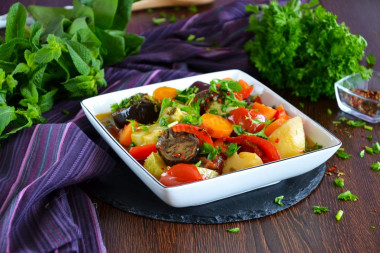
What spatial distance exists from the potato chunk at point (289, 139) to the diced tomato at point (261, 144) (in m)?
0.06

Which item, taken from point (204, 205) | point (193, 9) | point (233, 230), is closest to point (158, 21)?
point (193, 9)

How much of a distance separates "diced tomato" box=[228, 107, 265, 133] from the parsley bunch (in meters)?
0.69

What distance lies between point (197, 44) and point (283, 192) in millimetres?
1463

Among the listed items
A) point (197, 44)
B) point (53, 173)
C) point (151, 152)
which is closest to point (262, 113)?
point (151, 152)

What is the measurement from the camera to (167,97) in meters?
2.29

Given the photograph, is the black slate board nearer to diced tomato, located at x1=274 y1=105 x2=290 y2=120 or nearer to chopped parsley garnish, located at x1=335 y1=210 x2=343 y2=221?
chopped parsley garnish, located at x1=335 y1=210 x2=343 y2=221

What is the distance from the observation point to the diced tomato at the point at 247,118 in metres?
2.04

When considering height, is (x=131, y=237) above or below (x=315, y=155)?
below

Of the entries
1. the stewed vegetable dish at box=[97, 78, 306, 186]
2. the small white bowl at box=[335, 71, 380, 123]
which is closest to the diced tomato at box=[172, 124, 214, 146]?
the stewed vegetable dish at box=[97, 78, 306, 186]

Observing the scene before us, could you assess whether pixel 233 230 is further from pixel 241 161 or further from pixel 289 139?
pixel 289 139

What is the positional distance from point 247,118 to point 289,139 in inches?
7.6

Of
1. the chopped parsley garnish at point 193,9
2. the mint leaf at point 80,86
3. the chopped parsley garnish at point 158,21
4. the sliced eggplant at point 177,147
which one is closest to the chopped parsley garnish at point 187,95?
the sliced eggplant at point 177,147

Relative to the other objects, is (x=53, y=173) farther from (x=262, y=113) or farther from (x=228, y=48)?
(x=228, y=48)

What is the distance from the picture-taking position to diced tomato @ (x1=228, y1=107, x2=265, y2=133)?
204cm
